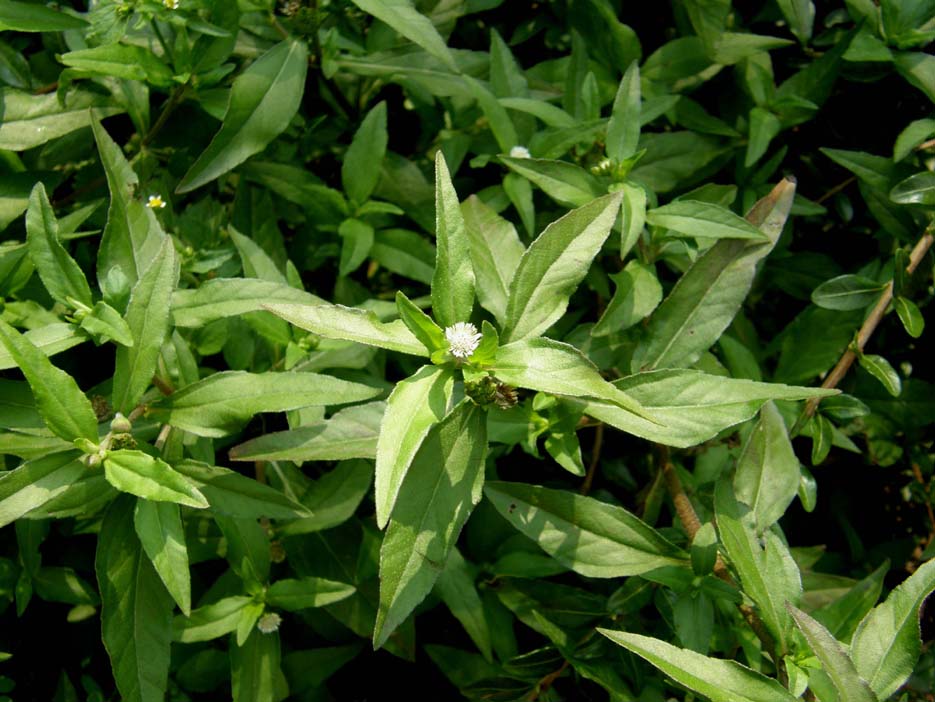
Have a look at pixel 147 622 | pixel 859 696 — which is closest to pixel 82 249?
pixel 147 622

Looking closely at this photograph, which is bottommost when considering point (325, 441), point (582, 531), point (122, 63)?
point (582, 531)

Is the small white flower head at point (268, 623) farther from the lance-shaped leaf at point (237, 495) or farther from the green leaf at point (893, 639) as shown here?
the green leaf at point (893, 639)

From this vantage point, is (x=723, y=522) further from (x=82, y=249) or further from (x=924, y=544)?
(x=82, y=249)

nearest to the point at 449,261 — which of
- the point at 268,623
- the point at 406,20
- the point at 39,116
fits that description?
the point at 406,20

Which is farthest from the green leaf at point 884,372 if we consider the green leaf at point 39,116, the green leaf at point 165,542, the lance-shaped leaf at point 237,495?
the green leaf at point 39,116

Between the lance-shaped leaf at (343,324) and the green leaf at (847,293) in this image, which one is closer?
the lance-shaped leaf at (343,324)

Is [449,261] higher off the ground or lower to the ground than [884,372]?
higher

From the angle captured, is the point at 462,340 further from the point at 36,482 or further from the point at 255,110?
the point at 255,110
